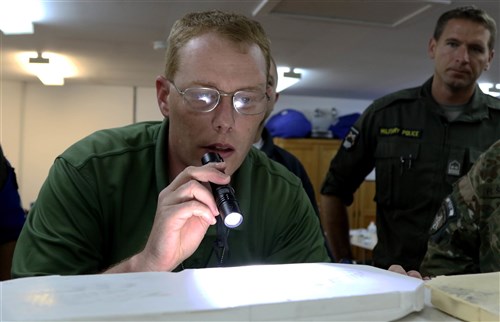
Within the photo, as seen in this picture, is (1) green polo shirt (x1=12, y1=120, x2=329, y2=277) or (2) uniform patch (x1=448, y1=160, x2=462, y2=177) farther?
(2) uniform patch (x1=448, y1=160, x2=462, y2=177)

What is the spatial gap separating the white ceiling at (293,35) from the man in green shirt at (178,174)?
2.29 metres

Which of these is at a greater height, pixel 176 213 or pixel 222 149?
pixel 222 149

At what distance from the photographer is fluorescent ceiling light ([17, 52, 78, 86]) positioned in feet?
17.2

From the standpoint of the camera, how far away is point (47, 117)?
7512 millimetres

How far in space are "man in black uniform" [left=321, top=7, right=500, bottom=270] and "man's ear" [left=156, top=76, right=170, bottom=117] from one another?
4.57 ft

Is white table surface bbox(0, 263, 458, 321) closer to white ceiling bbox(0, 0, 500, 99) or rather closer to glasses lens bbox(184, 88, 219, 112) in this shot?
glasses lens bbox(184, 88, 219, 112)

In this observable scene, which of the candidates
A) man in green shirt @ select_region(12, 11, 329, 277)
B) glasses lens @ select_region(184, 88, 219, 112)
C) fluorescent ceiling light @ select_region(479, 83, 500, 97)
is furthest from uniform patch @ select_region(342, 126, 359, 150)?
fluorescent ceiling light @ select_region(479, 83, 500, 97)

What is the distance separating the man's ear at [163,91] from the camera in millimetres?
1125

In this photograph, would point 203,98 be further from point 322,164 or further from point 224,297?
point 322,164

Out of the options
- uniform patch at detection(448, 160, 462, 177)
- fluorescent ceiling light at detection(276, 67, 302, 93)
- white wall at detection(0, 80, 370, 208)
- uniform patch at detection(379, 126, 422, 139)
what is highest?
fluorescent ceiling light at detection(276, 67, 302, 93)

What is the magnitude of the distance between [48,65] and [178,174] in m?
5.19

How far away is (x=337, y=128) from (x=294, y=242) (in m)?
6.70

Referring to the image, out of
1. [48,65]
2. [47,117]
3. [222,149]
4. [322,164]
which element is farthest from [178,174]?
[47,117]

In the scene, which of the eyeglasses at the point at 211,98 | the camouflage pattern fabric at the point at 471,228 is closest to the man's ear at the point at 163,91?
the eyeglasses at the point at 211,98
